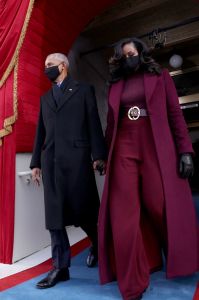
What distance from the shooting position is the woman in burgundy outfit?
1.70 metres

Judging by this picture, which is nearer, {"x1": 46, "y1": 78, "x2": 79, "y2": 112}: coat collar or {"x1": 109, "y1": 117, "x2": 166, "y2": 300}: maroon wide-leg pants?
{"x1": 109, "y1": 117, "x2": 166, "y2": 300}: maroon wide-leg pants

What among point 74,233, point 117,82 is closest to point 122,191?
point 117,82

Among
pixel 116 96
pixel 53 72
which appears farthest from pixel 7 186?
pixel 116 96

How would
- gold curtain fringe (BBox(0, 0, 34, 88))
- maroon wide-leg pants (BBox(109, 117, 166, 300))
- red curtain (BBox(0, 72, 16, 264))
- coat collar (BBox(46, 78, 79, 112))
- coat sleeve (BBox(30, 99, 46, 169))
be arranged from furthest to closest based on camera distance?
gold curtain fringe (BBox(0, 0, 34, 88)) < red curtain (BBox(0, 72, 16, 264)) < coat sleeve (BBox(30, 99, 46, 169)) < coat collar (BBox(46, 78, 79, 112)) < maroon wide-leg pants (BBox(109, 117, 166, 300))

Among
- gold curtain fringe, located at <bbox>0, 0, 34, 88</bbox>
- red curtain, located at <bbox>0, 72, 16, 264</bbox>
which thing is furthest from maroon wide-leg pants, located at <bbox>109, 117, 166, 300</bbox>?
gold curtain fringe, located at <bbox>0, 0, 34, 88</bbox>

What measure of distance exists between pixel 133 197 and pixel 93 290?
594 millimetres

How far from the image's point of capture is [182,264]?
171 cm

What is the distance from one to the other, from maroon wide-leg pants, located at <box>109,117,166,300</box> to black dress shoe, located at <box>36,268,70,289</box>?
44cm

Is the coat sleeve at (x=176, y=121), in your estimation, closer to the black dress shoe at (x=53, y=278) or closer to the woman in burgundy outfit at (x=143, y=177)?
the woman in burgundy outfit at (x=143, y=177)

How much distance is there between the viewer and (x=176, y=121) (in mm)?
1833

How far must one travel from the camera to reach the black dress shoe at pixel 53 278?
1898mm

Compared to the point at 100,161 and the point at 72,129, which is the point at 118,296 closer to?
the point at 100,161

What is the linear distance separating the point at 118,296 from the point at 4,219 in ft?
3.96

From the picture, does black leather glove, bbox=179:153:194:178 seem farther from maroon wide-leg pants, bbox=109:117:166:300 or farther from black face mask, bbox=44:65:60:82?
black face mask, bbox=44:65:60:82
